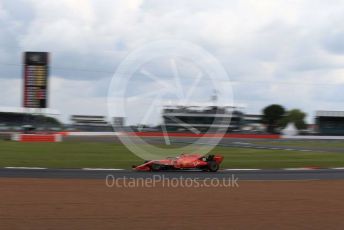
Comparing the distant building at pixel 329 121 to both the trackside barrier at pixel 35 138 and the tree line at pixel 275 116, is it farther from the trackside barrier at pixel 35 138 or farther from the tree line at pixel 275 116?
the trackside barrier at pixel 35 138

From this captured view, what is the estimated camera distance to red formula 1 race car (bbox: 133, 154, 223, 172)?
18203mm

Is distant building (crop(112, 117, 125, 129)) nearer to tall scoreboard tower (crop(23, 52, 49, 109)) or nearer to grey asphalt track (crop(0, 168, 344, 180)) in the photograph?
grey asphalt track (crop(0, 168, 344, 180))

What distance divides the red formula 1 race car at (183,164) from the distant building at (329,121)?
6695 centimetres

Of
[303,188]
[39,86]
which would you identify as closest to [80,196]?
[303,188]

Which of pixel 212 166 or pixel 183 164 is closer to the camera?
pixel 183 164

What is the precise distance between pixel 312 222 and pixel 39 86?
3690cm

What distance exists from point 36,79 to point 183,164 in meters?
27.5

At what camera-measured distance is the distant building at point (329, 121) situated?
82.8 meters

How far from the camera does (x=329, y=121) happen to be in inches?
3329

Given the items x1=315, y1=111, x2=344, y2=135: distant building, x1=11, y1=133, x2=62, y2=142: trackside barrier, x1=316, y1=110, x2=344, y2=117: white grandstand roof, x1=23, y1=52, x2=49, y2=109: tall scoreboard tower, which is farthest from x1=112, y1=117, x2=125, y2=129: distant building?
x1=316, y1=110, x2=344, y2=117: white grandstand roof

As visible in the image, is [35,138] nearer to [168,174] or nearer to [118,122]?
[168,174]

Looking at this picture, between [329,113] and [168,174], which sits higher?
[329,113]

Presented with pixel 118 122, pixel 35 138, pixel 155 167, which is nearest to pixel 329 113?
pixel 35 138

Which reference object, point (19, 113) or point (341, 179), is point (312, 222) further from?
point (19, 113)
